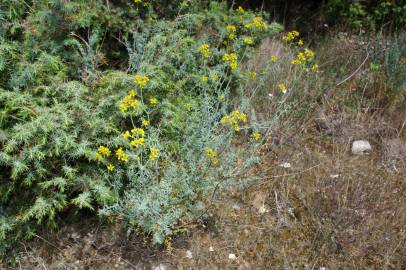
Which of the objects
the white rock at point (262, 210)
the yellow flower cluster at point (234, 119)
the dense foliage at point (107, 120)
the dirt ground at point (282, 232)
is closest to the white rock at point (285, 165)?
the dirt ground at point (282, 232)

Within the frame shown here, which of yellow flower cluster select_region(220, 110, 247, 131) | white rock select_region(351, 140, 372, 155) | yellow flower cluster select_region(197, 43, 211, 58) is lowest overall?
white rock select_region(351, 140, 372, 155)

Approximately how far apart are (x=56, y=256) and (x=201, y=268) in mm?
985

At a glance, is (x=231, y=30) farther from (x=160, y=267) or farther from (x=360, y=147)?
(x=160, y=267)

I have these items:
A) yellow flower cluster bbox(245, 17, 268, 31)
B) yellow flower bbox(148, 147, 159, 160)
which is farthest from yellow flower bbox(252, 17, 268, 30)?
yellow flower bbox(148, 147, 159, 160)

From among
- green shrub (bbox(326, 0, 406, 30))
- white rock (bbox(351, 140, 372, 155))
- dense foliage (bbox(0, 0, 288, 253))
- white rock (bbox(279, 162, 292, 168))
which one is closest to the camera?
dense foliage (bbox(0, 0, 288, 253))

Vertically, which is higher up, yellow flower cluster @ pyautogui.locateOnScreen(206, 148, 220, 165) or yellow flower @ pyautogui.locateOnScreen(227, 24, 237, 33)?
yellow flower @ pyautogui.locateOnScreen(227, 24, 237, 33)

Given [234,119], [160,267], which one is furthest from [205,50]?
[160,267]

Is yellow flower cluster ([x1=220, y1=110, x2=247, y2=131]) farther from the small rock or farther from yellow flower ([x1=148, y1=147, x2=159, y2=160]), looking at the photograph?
the small rock

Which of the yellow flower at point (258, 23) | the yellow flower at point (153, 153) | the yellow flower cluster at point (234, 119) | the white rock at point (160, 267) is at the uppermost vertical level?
the yellow flower at point (258, 23)

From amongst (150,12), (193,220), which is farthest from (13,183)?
(150,12)

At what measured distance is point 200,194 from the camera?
123 inches

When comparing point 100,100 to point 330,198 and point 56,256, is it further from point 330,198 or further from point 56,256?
point 330,198

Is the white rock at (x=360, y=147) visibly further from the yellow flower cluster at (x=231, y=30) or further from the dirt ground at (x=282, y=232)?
the yellow flower cluster at (x=231, y=30)

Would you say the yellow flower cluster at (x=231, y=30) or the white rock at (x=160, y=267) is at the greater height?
the yellow flower cluster at (x=231, y=30)
